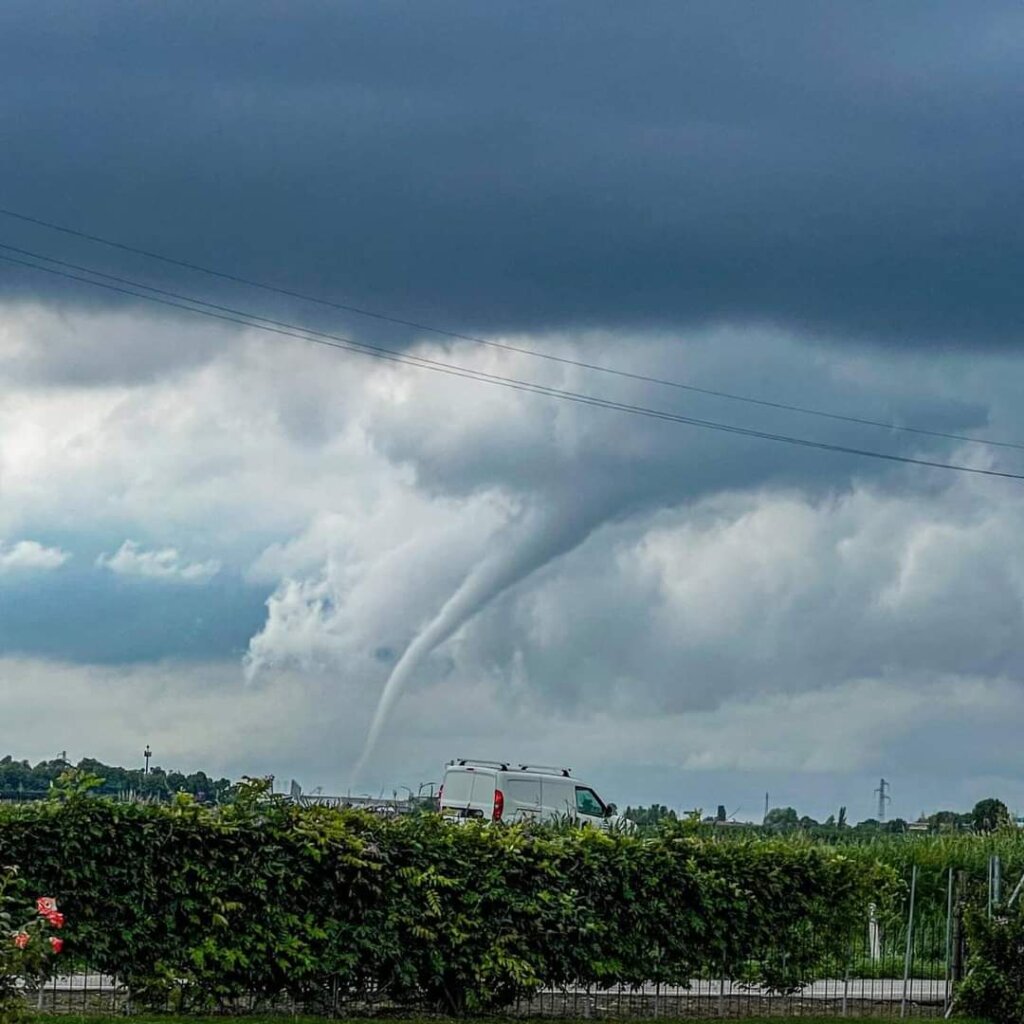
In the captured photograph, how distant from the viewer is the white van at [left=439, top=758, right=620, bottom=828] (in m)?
29.5

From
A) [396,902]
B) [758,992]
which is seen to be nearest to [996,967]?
[758,992]

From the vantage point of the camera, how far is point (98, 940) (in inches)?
625

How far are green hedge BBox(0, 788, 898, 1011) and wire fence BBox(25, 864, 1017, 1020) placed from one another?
0.10 meters

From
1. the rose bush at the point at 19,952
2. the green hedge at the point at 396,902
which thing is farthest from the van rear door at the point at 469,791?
the rose bush at the point at 19,952

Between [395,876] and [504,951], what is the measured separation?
4.79 ft

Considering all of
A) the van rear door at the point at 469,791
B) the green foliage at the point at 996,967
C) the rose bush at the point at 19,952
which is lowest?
the rose bush at the point at 19,952

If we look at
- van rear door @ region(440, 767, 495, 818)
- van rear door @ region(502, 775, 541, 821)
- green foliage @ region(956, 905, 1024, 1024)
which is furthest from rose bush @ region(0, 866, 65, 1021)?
van rear door @ region(502, 775, 541, 821)

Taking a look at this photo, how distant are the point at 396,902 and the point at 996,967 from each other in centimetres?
770

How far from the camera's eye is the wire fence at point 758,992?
649 inches

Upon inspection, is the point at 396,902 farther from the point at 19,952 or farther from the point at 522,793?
the point at 522,793

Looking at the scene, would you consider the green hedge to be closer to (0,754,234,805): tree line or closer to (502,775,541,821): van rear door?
(0,754,234,805): tree line

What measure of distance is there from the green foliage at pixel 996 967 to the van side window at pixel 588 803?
1160 cm

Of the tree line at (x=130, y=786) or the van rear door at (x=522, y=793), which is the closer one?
the tree line at (x=130, y=786)

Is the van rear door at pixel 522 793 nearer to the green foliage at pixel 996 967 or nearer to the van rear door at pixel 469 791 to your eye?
the van rear door at pixel 469 791
